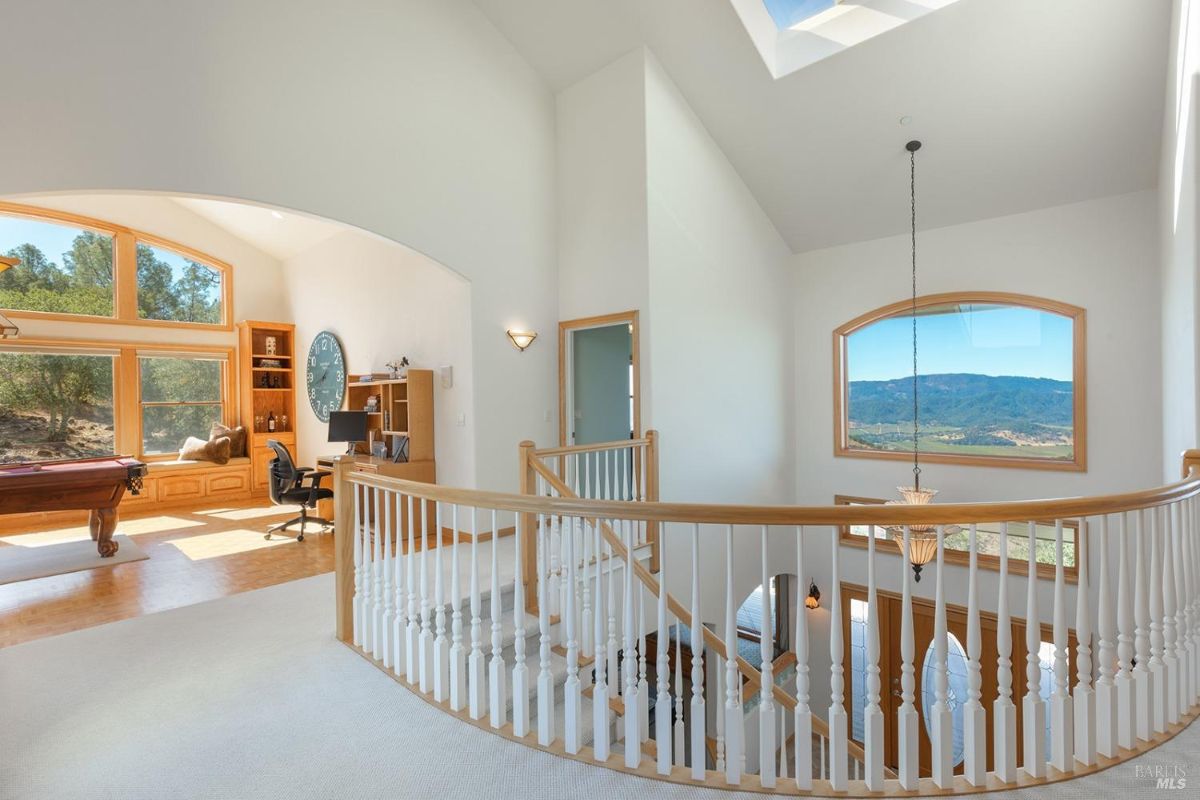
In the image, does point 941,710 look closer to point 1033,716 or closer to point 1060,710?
point 1033,716

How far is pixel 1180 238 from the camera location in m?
3.40

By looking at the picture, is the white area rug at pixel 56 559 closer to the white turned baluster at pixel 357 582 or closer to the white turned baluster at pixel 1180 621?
the white turned baluster at pixel 357 582

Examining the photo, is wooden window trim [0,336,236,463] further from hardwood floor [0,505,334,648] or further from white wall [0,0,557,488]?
white wall [0,0,557,488]

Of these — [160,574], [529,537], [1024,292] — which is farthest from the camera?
[1024,292]

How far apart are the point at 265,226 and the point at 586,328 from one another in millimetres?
5195

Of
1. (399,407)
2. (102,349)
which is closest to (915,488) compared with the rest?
(399,407)

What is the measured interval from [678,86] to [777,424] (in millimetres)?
3876

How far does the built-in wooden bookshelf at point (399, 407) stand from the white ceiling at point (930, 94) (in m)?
3.46

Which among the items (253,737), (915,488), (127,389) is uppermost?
(127,389)

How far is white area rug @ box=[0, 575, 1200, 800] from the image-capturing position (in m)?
2.02

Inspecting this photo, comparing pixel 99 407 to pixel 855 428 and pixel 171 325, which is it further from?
pixel 855 428

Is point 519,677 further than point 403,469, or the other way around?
point 403,469

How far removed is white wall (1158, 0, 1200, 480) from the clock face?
25.6ft

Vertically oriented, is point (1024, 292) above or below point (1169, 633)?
above
